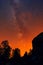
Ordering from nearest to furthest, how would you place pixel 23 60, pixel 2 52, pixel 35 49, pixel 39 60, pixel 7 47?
1. pixel 39 60
2. pixel 23 60
3. pixel 35 49
4. pixel 2 52
5. pixel 7 47

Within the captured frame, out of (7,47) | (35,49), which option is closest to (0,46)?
(7,47)

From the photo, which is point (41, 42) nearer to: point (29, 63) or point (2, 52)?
point (29, 63)

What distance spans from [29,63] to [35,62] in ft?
4.93

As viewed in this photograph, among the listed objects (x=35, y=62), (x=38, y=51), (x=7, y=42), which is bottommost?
(x=35, y=62)

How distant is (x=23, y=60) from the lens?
48031 millimetres

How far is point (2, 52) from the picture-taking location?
272ft

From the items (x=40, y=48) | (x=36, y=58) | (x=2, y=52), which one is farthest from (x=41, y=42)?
(x=2, y=52)

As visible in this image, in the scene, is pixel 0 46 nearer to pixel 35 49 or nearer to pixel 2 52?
pixel 2 52

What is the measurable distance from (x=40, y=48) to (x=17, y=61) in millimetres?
6432

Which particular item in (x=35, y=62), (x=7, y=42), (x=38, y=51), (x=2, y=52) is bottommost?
(x=35, y=62)

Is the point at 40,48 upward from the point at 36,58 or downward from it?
upward

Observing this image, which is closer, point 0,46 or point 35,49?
point 35,49

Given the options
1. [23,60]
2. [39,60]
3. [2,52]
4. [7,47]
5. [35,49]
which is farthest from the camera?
[7,47]

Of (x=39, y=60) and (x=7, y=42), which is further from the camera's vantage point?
(x=7, y=42)
